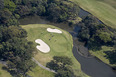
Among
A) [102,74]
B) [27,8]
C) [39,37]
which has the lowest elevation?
[102,74]

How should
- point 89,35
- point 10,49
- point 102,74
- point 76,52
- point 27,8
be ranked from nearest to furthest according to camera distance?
point 10,49, point 102,74, point 76,52, point 89,35, point 27,8

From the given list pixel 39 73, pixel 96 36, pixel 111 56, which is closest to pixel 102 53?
pixel 111 56

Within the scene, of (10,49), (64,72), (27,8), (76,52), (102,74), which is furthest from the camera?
(27,8)

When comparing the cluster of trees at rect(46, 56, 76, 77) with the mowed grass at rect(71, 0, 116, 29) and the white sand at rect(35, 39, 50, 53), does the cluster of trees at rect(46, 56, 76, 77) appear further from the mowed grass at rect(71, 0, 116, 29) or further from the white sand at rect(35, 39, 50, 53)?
the mowed grass at rect(71, 0, 116, 29)

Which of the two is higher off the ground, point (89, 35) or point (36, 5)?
point (36, 5)

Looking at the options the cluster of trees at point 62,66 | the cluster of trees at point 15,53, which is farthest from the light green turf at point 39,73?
the cluster of trees at point 62,66

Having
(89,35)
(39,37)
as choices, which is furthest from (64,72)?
(89,35)

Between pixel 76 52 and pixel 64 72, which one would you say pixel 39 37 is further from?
pixel 64 72
